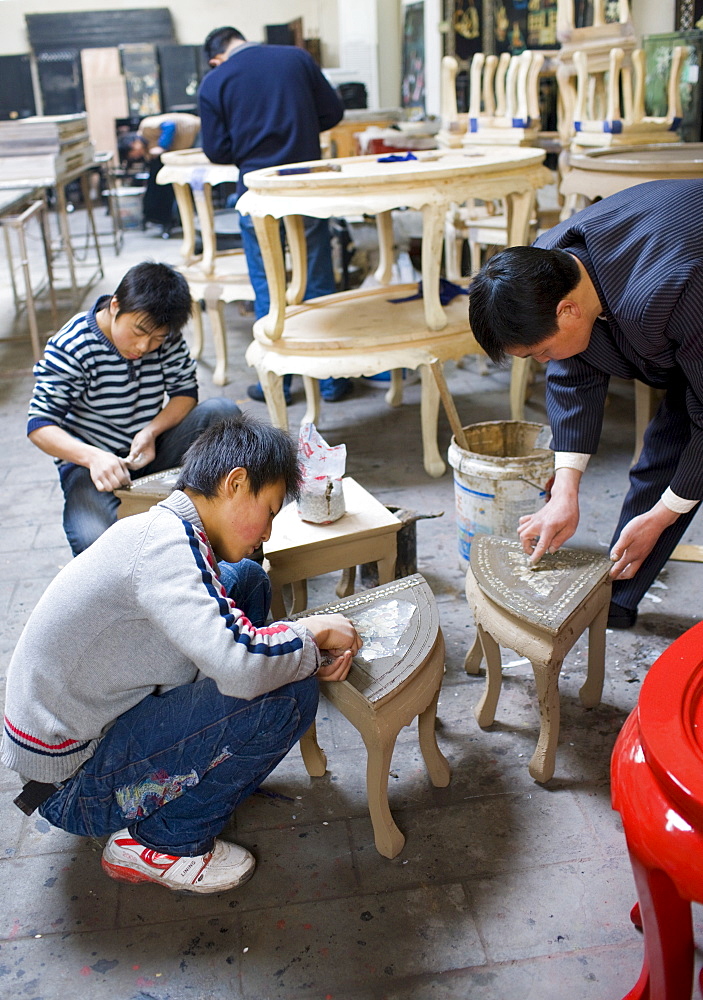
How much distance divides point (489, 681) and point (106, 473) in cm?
122

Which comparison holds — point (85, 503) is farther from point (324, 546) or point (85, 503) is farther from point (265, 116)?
point (265, 116)

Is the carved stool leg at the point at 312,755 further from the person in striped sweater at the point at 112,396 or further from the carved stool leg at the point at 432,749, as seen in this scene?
the person in striped sweater at the point at 112,396

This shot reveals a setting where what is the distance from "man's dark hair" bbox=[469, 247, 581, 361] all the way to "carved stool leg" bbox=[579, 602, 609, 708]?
2.22 feet

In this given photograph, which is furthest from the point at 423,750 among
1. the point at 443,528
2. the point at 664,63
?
the point at 664,63

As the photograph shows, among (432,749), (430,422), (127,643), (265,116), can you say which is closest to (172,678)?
(127,643)

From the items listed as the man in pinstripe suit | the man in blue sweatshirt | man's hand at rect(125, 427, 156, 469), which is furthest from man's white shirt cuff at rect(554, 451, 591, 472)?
the man in blue sweatshirt

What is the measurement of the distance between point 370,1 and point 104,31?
4478 mm

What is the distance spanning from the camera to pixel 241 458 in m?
1.57

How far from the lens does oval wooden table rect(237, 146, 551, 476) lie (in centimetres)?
303

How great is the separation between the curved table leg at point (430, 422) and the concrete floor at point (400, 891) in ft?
3.69

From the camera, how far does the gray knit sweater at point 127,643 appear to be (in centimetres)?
145

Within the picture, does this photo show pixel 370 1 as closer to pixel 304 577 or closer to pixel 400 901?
pixel 304 577

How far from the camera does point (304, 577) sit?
232 centimetres

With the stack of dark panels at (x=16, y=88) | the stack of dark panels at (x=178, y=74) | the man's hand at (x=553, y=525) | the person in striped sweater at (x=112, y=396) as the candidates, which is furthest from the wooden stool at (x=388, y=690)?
the stack of dark panels at (x=16, y=88)
